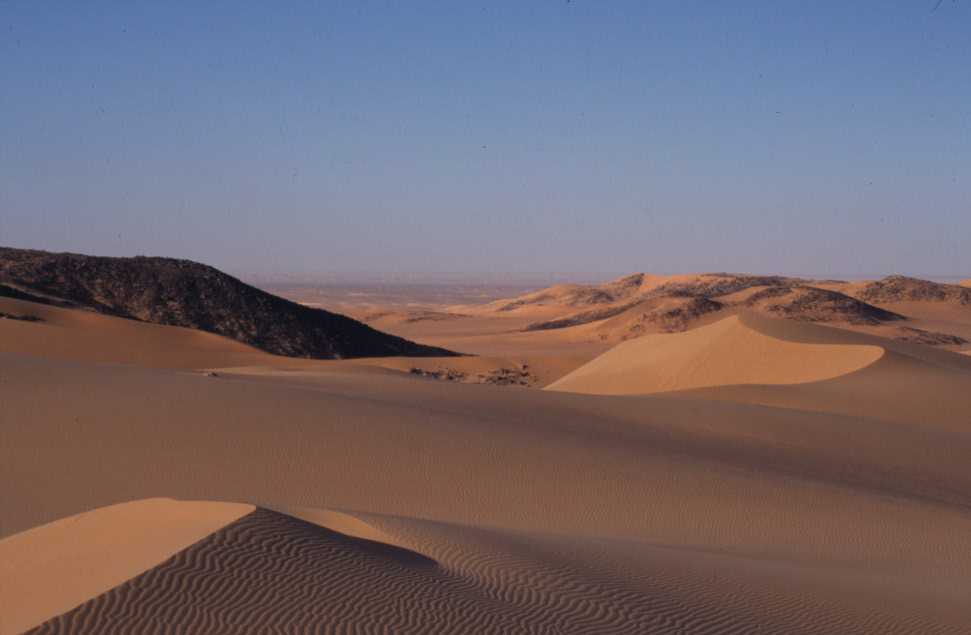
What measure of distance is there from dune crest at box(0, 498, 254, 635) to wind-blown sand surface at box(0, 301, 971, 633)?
3 cm

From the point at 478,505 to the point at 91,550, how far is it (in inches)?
193

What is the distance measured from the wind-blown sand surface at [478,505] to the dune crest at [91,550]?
0.03m

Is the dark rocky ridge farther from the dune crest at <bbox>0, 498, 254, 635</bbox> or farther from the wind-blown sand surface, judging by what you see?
the dune crest at <bbox>0, 498, 254, 635</bbox>

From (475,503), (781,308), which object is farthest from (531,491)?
(781,308)

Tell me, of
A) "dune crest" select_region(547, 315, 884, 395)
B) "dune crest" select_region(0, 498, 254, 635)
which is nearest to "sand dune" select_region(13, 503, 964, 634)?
Answer: "dune crest" select_region(0, 498, 254, 635)

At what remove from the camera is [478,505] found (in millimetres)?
10164

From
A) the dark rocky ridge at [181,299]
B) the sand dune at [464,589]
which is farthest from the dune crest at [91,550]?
the dark rocky ridge at [181,299]

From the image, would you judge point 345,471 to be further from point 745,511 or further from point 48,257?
point 48,257

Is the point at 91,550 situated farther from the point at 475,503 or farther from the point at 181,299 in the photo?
the point at 181,299

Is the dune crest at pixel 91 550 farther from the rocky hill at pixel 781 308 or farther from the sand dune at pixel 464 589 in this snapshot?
the rocky hill at pixel 781 308

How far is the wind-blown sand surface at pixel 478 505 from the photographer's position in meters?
5.33

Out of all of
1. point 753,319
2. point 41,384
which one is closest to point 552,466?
point 41,384

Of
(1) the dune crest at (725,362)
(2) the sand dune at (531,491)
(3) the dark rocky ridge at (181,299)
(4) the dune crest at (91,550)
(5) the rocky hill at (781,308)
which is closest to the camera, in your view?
(4) the dune crest at (91,550)

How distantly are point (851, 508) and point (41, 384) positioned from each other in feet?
32.5
